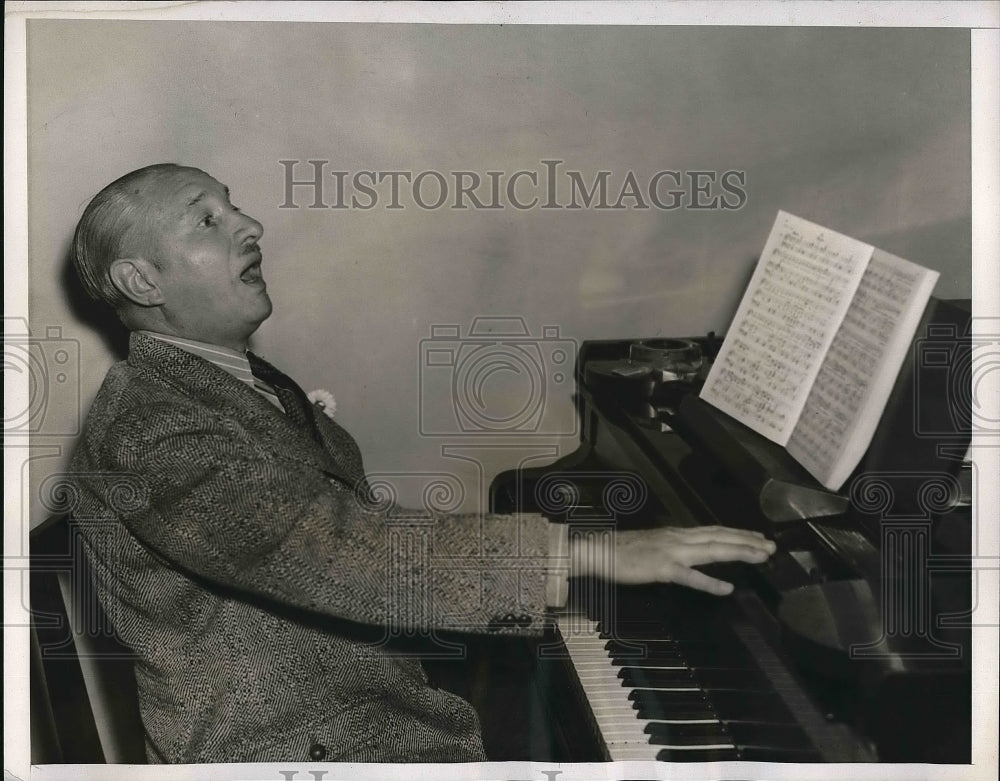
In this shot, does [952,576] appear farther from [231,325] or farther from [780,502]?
[231,325]

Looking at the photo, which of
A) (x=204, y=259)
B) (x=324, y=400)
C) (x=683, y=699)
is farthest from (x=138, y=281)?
(x=683, y=699)

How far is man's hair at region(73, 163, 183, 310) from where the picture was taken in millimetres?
1496

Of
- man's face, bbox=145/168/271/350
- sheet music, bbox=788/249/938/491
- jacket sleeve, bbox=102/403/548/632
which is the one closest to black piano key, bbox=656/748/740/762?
jacket sleeve, bbox=102/403/548/632

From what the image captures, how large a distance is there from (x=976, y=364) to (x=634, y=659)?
761mm

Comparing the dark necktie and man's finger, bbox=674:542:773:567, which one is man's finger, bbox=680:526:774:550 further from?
the dark necktie

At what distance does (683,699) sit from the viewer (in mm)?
1255

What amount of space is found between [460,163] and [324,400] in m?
0.48

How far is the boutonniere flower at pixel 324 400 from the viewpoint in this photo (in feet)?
5.49

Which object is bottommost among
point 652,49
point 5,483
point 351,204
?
point 5,483

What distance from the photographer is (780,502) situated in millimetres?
1242

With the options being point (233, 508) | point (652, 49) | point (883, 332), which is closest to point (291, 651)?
point (233, 508)

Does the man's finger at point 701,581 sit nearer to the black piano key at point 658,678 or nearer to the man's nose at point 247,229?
the black piano key at point 658,678

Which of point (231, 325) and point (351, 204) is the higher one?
point (351, 204)

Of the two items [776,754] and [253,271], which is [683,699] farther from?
[253,271]
